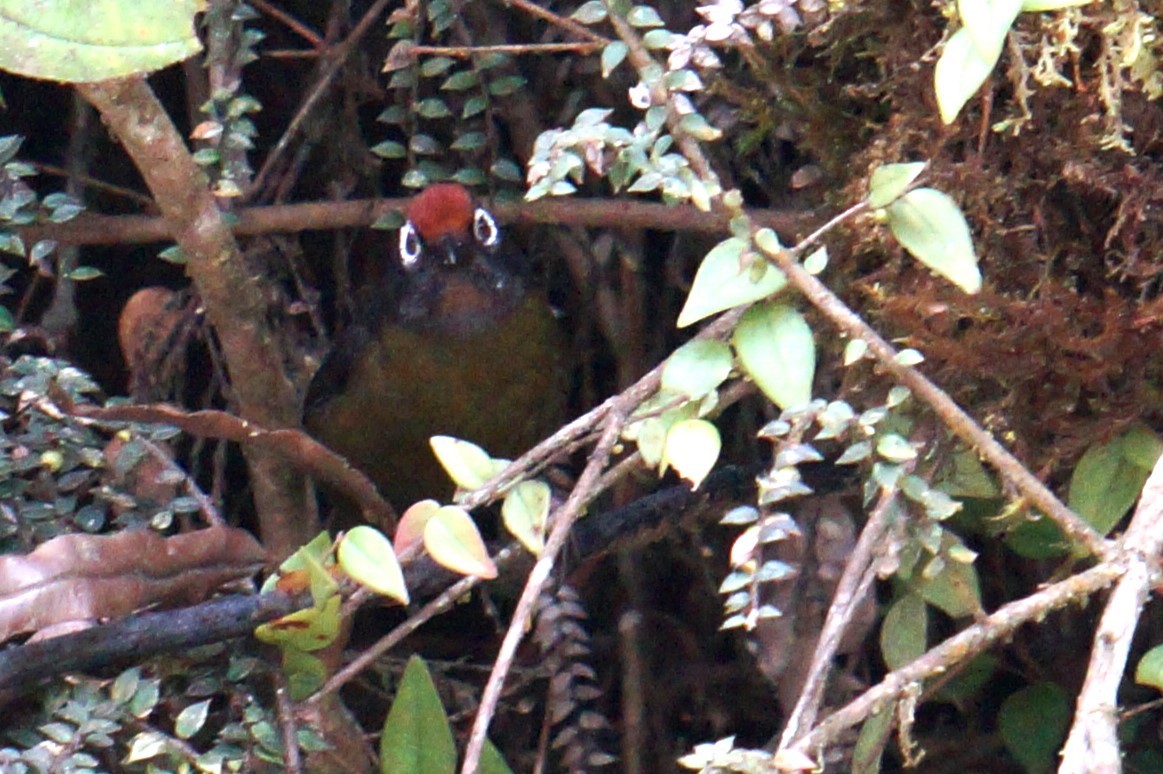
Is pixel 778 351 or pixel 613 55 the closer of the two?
pixel 778 351

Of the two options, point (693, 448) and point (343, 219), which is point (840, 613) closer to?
point (693, 448)

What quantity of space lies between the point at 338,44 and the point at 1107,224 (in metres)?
1.36

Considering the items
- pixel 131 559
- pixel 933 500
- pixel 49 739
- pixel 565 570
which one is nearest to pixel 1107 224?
pixel 933 500

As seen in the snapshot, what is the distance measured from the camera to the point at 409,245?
8.84ft

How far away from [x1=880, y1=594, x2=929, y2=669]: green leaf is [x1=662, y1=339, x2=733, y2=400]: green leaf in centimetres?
55

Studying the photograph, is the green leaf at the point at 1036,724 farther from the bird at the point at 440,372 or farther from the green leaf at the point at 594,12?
the green leaf at the point at 594,12

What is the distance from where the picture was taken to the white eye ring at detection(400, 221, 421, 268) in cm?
266

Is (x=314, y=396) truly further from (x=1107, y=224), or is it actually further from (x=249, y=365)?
(x=1107, y=224)

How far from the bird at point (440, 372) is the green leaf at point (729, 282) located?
137 cm

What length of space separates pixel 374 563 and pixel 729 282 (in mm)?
404

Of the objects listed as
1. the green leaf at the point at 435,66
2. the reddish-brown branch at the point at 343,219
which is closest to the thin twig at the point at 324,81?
the reddish-brown branch at the point at 343,219

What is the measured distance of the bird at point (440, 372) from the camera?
2752mm

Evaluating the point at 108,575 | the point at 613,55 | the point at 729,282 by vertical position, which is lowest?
the point at 108,575

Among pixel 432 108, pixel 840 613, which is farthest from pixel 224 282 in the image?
pixel 840 613
